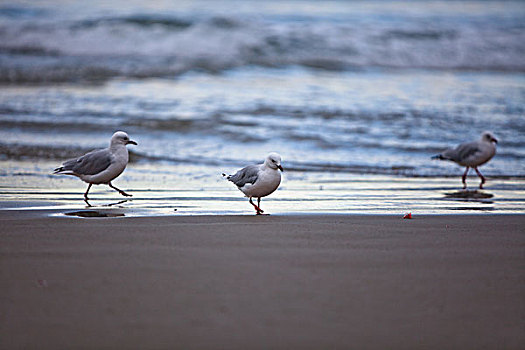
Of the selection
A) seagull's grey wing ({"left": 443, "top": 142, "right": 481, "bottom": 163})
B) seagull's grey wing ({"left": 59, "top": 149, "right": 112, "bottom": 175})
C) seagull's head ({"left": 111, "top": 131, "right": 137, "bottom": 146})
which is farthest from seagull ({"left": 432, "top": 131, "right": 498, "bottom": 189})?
seagull's grey wing ({"left": 59, "top": 149, "right": 112, "bottom": 175})

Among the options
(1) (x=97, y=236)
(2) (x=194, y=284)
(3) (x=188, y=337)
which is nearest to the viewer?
(3) (x=188, y=337)

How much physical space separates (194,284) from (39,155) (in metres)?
6.45

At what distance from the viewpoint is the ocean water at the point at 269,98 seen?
793 centimetres

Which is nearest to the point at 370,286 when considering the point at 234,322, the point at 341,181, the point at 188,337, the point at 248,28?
the point at 234,322

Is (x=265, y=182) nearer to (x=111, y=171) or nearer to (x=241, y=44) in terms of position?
(x=111, y=171)

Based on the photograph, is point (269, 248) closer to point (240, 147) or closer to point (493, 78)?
point (240, 147)

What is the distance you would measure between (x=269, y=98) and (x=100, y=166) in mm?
7946

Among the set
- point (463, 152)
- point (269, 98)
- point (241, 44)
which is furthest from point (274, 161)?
point (241, 44)

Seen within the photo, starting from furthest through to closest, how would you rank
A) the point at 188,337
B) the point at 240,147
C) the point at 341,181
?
the point at 240,147 → the point at 341,181 → the point at 188,337

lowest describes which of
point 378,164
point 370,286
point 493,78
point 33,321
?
point 33,321

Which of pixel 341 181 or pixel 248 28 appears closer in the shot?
pixel 341 181

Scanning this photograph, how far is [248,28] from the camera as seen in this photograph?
24750 millimetres

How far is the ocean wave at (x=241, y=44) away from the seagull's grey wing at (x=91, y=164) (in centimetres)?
1200

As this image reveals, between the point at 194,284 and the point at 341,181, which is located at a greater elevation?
the point at 341,181
